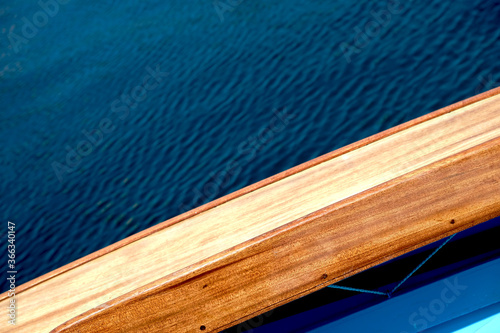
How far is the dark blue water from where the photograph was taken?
12.4 meters

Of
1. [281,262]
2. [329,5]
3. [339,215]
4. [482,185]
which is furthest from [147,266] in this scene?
[329,5]

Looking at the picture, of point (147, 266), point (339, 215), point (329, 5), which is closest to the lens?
point (339, 215)

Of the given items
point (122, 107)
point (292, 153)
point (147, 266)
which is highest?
point (147, 266)

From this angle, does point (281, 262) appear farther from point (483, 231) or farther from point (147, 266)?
point (483, 231)

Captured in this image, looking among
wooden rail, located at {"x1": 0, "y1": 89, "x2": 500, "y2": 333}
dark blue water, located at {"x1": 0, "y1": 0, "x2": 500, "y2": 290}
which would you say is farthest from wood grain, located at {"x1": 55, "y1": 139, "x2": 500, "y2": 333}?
dark blue water, located at {"x1": 0, "y1": 0, "x2": 500, "y2": 290}

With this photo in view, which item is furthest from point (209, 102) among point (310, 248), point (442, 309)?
point (310, 248)

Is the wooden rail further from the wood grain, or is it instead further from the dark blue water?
the dark blue water

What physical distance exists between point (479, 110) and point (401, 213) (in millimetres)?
1726

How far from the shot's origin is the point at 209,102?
14.4 meters

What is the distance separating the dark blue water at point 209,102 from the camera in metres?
12.4

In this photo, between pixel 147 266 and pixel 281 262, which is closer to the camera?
pixel 281 262

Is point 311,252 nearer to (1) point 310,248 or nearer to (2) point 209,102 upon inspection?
(1) point 310,248

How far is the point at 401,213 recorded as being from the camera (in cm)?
397

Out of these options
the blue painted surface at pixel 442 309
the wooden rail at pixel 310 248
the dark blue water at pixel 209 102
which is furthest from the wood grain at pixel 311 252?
the dark blue water at pixel 209 102
